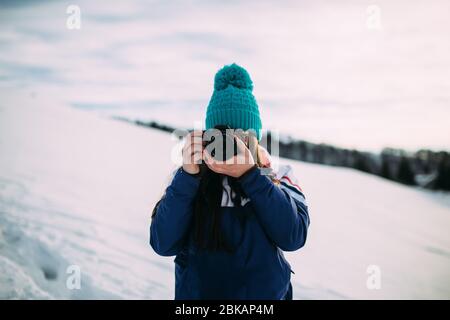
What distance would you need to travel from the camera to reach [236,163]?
1040 mm

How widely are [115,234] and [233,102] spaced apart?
2.99 metres

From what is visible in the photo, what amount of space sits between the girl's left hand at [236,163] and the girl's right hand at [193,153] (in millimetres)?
23

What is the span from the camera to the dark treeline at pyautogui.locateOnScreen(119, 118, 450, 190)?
3862 centimetres

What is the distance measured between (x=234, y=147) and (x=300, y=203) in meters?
0.33

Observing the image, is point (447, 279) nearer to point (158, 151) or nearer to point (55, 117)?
point (158, 151)

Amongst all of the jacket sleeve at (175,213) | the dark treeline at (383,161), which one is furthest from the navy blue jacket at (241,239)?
the dark treeline at (383,161)

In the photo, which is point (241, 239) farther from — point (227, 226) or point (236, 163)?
point (236, 163)

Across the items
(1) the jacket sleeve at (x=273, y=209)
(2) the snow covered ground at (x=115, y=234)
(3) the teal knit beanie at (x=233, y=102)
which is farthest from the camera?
(2) the snow covered ground at (x=115, y=234)

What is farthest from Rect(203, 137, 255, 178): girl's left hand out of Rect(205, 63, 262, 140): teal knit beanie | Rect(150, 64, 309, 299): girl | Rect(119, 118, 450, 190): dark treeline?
Rect(119, 118, 450, 190): dark treeline

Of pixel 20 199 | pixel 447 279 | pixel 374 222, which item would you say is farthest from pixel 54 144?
pixel 447 279

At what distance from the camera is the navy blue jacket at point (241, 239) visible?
104cm

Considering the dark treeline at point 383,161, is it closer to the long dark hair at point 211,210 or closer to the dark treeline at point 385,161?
the dark treeline at point 385,161

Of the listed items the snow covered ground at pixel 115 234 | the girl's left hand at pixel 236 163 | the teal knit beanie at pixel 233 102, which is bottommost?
the snow covered ground at pixel 115 234

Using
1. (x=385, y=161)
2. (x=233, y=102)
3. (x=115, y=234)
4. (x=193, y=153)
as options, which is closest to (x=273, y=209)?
(x=193, y=153)
